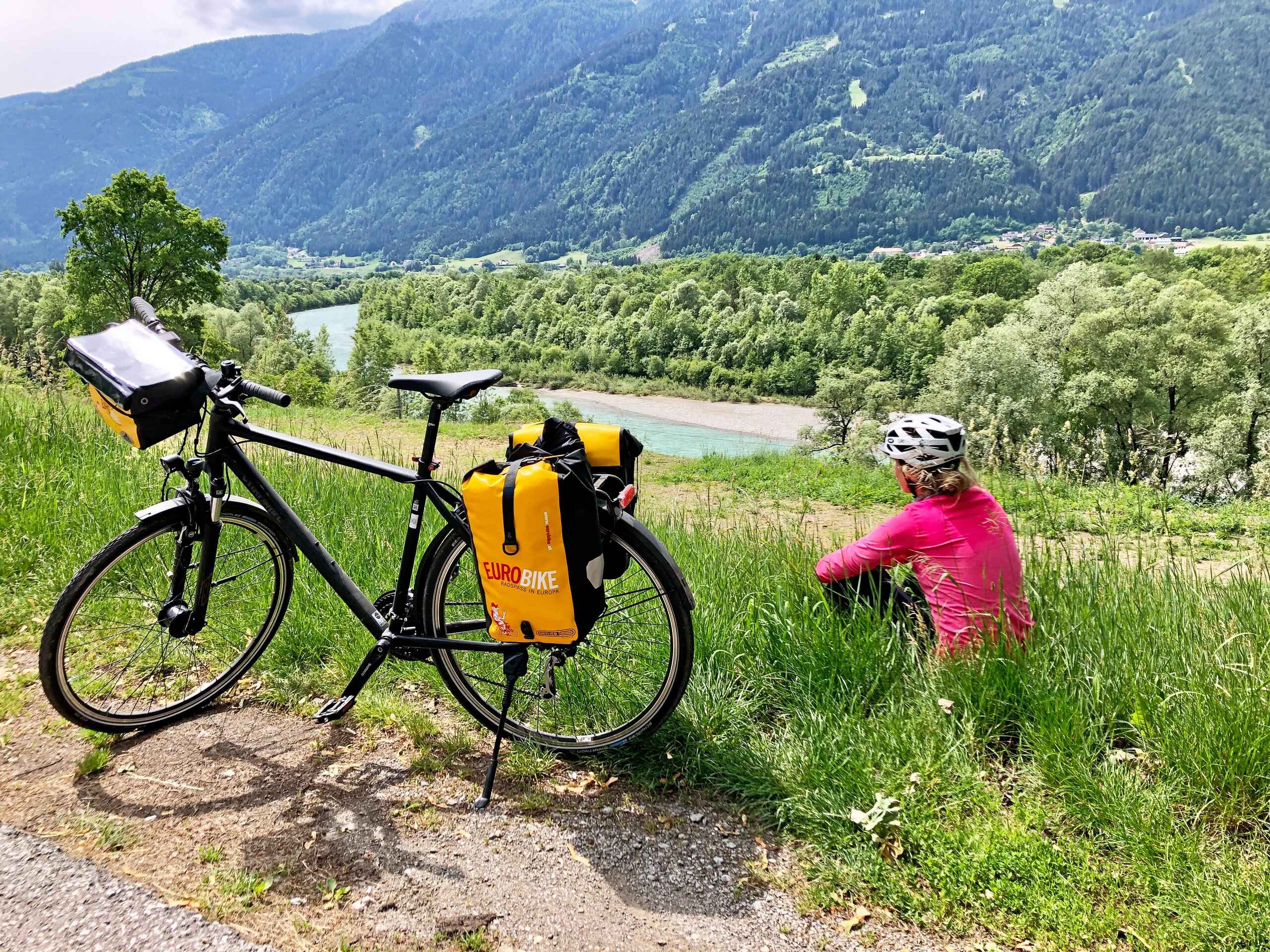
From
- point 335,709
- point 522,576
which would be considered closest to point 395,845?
point 335,709

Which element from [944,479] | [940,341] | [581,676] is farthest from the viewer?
[940,341]

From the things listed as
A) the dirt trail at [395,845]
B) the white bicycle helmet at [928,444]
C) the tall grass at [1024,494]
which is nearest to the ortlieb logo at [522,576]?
the dirt trail at [395,845]

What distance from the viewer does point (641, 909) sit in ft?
7.26

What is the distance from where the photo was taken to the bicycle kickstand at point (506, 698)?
2633mm

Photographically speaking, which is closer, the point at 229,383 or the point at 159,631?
the point at 229,383

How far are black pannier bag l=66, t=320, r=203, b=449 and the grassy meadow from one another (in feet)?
3.33

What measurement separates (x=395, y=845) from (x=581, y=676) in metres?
0.85

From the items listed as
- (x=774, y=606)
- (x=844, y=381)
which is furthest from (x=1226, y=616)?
(x=844, y=381)

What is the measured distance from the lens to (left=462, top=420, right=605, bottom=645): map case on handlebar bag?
237cm

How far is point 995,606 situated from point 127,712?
323cm

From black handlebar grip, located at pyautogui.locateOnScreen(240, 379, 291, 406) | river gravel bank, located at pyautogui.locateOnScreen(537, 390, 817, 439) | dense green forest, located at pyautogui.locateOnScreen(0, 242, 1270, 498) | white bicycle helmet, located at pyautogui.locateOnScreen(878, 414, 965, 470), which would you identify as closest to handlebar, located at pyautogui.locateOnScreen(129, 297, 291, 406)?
black handlebar grip, located at pyautogui.locateOnScreen(240, 379, 291, 406)

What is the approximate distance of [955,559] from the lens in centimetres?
305

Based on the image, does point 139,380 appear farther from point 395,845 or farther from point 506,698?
point 395,845

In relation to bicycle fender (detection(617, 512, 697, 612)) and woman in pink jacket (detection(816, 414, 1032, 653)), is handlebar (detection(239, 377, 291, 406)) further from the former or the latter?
woman in pink jacket (detection(816, 414, 1032, 653))
